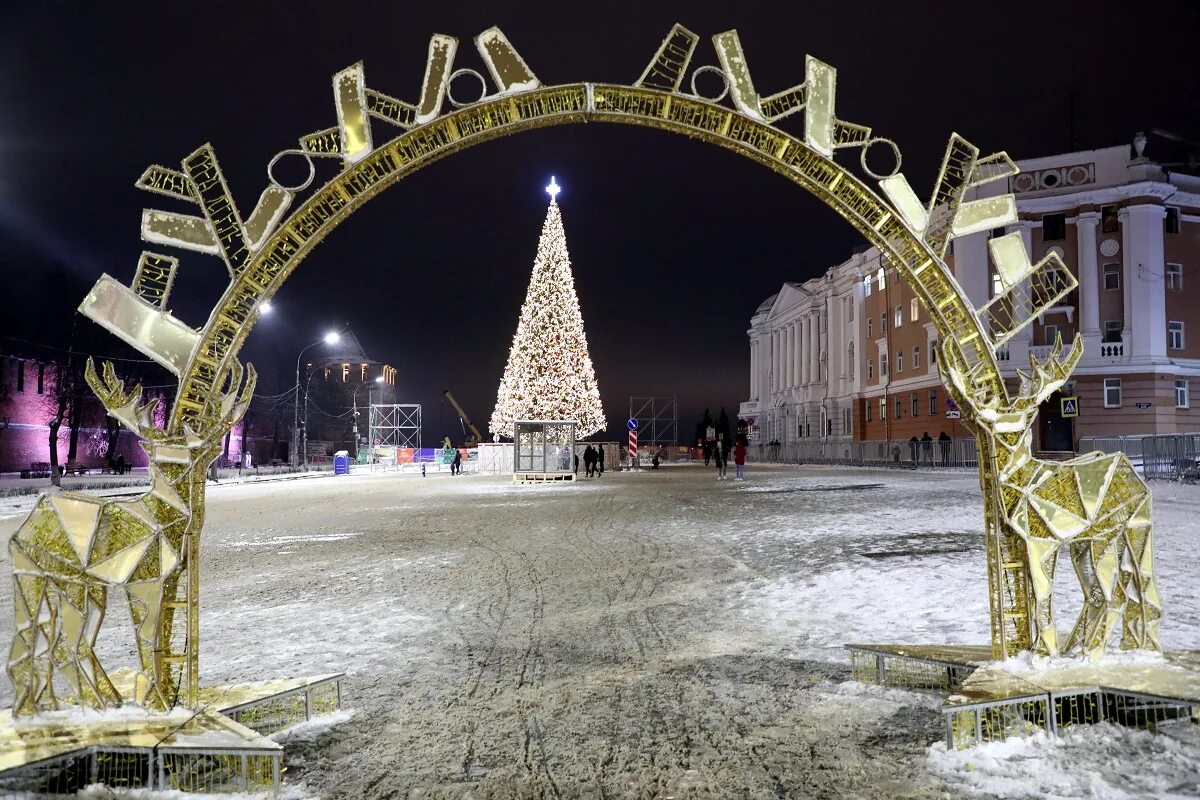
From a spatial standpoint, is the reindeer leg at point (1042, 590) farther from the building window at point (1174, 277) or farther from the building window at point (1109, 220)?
the building window at point (1174, 277)

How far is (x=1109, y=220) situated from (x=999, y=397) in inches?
1534

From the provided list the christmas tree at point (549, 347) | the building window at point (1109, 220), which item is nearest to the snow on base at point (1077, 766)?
the christmas tree at point (549, 347)

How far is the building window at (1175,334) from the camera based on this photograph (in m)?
36.0

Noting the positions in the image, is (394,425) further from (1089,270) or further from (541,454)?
(1089,270)

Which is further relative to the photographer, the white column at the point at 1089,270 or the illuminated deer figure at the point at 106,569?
the white column at the point at 1089,270

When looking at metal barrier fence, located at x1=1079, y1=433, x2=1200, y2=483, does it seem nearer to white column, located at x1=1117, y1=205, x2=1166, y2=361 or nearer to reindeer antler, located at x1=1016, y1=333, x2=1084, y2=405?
white column, located at x1=1117, y1=205, x2=1166, y2=361

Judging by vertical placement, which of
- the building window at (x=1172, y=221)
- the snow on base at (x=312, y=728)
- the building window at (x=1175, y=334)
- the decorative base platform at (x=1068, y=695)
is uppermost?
the building window at (x=1172, y=221)

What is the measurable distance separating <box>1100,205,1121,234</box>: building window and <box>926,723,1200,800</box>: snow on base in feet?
131

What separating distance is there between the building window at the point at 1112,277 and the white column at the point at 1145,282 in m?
0.69

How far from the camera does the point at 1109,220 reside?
120ft

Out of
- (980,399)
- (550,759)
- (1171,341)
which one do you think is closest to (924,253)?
(980,399)

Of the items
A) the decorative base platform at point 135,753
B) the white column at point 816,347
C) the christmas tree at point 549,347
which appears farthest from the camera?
the white column at point 816,347

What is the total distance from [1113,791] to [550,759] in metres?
2.58

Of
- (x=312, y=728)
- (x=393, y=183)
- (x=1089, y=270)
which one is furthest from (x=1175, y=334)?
(x=312, y=728)
